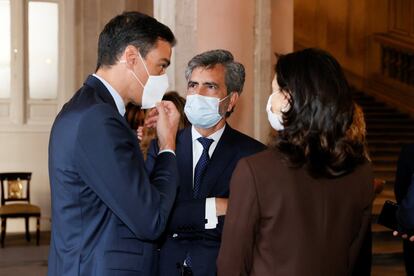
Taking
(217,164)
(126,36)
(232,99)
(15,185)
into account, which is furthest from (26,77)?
(126,36)

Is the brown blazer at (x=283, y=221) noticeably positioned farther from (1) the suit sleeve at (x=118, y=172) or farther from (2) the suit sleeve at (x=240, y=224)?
(1) the suit sleeve at (x=118, y=172)

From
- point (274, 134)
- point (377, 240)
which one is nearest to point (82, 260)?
point (274, 134)

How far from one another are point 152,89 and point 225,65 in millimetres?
761

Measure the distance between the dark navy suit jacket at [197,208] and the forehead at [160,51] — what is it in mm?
448

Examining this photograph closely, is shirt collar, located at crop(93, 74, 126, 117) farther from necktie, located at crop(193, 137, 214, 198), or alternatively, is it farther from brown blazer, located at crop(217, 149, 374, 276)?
necktie, located at crop(193, 137, 214, 198)

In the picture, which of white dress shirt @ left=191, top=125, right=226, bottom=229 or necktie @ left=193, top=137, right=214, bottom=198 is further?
necktie @ left=193, top=137, right=214, bottom=198

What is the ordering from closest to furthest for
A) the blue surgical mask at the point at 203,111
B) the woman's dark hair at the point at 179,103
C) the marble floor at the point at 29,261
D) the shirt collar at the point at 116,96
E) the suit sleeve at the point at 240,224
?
1. the suit sleeve at the point at 240,224
2. the shirt collar at the point at 116,96
3. the blue surgical mask at the point at 203,111
4. the woman's dark hair at the point at 179,103
5. the marble floor at the point at 29,261

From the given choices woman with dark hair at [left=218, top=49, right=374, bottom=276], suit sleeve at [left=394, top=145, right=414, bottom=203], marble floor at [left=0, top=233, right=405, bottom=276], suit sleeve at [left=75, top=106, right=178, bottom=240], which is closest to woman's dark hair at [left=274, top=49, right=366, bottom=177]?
woman with dark hair at [left=218, top=49, right=374, bottom=276]

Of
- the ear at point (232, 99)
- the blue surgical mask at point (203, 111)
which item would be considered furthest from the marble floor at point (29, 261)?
the blue surgical mask at point (203, 111)

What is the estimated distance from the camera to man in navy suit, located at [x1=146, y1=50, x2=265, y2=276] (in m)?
3.18

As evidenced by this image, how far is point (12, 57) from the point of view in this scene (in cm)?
1315

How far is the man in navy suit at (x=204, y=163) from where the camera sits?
10.4 ft

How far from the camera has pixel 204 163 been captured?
3.41 meters

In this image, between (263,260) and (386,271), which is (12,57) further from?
(263,260)
